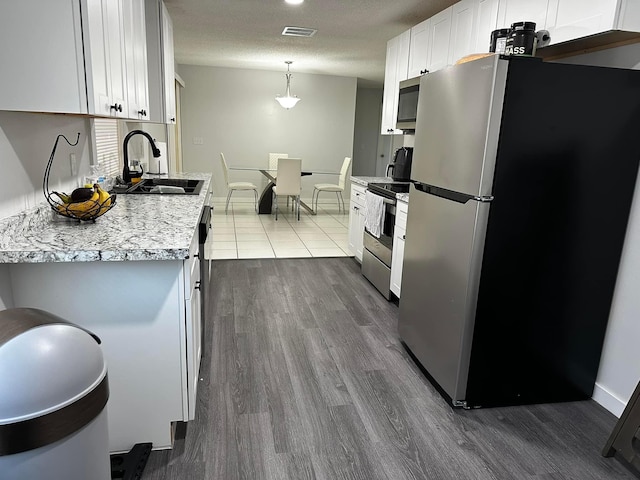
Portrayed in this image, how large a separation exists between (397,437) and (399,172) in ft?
8.39

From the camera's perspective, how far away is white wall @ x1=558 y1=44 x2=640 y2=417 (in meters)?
2.07

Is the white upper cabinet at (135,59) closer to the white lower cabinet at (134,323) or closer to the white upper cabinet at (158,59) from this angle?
the white upper cabinet at (158,59)

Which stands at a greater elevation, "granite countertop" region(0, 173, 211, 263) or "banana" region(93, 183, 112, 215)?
"banana" region(93, 183, 112, 215)

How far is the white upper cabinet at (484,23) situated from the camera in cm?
266

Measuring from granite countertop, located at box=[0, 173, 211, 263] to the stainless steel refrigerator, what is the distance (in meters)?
1.23

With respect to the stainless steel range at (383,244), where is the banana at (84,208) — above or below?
above

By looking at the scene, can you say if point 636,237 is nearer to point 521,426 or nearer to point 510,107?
point 510,107

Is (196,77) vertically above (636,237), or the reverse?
(196,77)

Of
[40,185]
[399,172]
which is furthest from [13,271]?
[399,172]

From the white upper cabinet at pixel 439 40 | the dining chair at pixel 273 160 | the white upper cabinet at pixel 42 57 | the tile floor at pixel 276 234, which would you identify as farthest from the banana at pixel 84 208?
the dining chair at pixel 273 160

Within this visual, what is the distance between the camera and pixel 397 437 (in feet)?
6.43

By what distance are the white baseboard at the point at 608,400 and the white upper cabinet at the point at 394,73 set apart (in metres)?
Result: 2.72

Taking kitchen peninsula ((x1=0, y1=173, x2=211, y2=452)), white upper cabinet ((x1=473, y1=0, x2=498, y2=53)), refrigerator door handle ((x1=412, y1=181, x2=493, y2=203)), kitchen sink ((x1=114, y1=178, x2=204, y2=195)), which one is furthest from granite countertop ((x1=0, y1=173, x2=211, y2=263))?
white upper cabinet ((x1=473, y1=0, x2=498, y2=53))

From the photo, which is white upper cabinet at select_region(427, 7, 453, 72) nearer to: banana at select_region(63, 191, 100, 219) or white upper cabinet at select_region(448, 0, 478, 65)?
white upper cabinet at select_region(448, 0, 478, 65)
